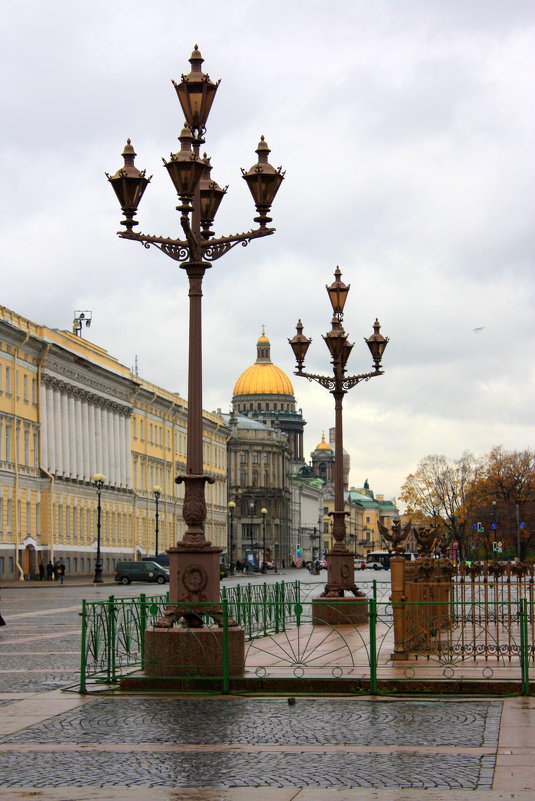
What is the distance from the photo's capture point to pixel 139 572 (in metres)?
72.9

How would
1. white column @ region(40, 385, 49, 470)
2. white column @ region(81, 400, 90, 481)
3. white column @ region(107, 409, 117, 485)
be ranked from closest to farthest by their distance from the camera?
white column @ region(40, 385, 49, 470), white column @ region(81, 400, 90, 481), white column @ region(107, 409, 117, 485)

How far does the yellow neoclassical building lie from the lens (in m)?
72.6

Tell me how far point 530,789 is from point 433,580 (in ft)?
39.8

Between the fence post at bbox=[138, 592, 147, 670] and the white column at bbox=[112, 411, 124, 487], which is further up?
the white column at bbox=[112, 411, 124, 487]

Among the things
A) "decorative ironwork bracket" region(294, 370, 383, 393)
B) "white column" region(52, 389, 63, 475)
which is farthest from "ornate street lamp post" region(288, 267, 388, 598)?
"white column" region(52, 389, 63, 475)

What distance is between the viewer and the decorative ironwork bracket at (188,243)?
674 inches

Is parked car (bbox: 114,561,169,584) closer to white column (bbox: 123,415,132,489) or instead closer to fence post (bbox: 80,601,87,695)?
white column (bbox: 123,415,132,489)

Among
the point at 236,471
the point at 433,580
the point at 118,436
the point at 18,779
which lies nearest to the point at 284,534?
the point at 236,471

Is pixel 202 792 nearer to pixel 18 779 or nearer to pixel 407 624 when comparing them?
pixel 18 779

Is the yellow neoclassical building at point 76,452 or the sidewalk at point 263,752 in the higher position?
the yellow neoclassical building at point 76,452

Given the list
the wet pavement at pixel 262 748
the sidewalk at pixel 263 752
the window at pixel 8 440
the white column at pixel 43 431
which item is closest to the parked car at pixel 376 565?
the white column at pixel 43 431

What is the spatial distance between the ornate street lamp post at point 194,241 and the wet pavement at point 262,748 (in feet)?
6.01

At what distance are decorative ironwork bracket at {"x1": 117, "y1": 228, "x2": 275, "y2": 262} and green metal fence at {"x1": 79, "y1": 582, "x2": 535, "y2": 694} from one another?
13.8 ft

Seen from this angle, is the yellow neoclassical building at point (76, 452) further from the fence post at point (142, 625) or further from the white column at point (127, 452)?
the fence post at point (142, 625)
